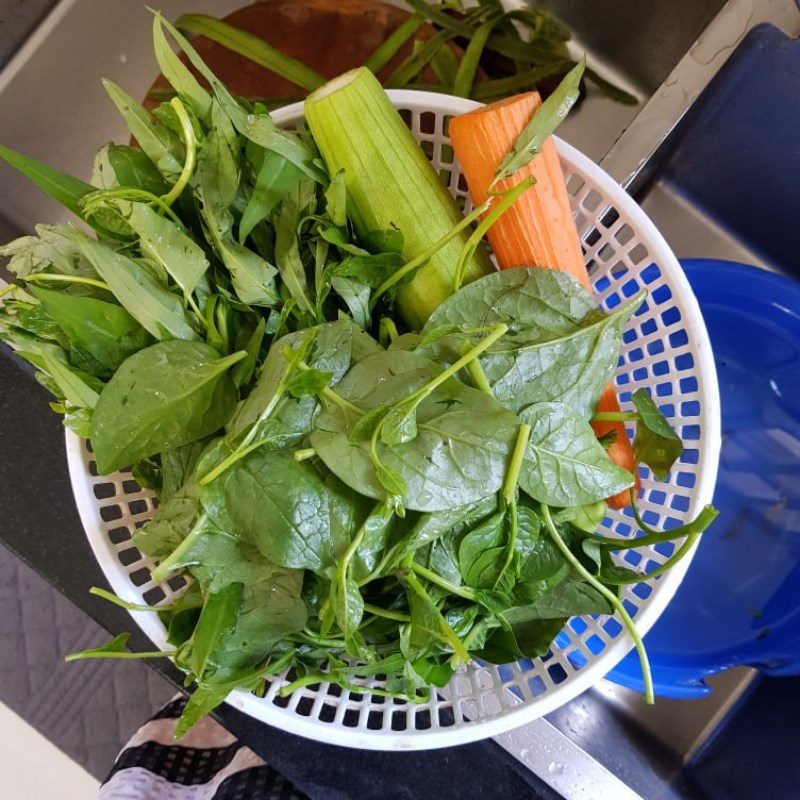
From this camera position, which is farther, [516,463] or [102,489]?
[102,489]

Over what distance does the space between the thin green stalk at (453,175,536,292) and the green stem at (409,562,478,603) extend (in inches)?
8.5

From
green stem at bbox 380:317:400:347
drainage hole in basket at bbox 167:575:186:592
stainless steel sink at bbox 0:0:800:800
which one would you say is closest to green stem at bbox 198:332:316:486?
green stem at bbox 380:317:400:347

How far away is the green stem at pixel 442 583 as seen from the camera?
51cm

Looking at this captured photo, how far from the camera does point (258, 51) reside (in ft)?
2.63

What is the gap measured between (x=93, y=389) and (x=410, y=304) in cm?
26

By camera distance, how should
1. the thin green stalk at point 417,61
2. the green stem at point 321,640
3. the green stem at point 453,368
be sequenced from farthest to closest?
the thin green stalk at point 417,61 < the green stem at point 321,640 < the green stem at point 453,368

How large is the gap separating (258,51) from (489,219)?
435mm

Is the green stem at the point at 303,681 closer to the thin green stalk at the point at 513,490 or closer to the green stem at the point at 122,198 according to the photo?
the thin green stalk at the point at 513,490

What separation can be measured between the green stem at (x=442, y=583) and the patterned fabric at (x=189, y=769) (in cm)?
46

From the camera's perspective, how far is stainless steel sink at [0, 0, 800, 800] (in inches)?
28.8

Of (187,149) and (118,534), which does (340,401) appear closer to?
(187,149)

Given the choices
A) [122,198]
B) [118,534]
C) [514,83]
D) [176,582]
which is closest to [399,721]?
[176,582]

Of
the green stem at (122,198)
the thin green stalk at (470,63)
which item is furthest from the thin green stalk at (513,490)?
the thin green stalk at (470,63)

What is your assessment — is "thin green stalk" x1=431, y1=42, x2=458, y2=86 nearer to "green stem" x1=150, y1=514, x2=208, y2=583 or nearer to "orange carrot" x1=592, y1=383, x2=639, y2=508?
"orange carrot" x1=592, y1=383, x2=639, y2=508
